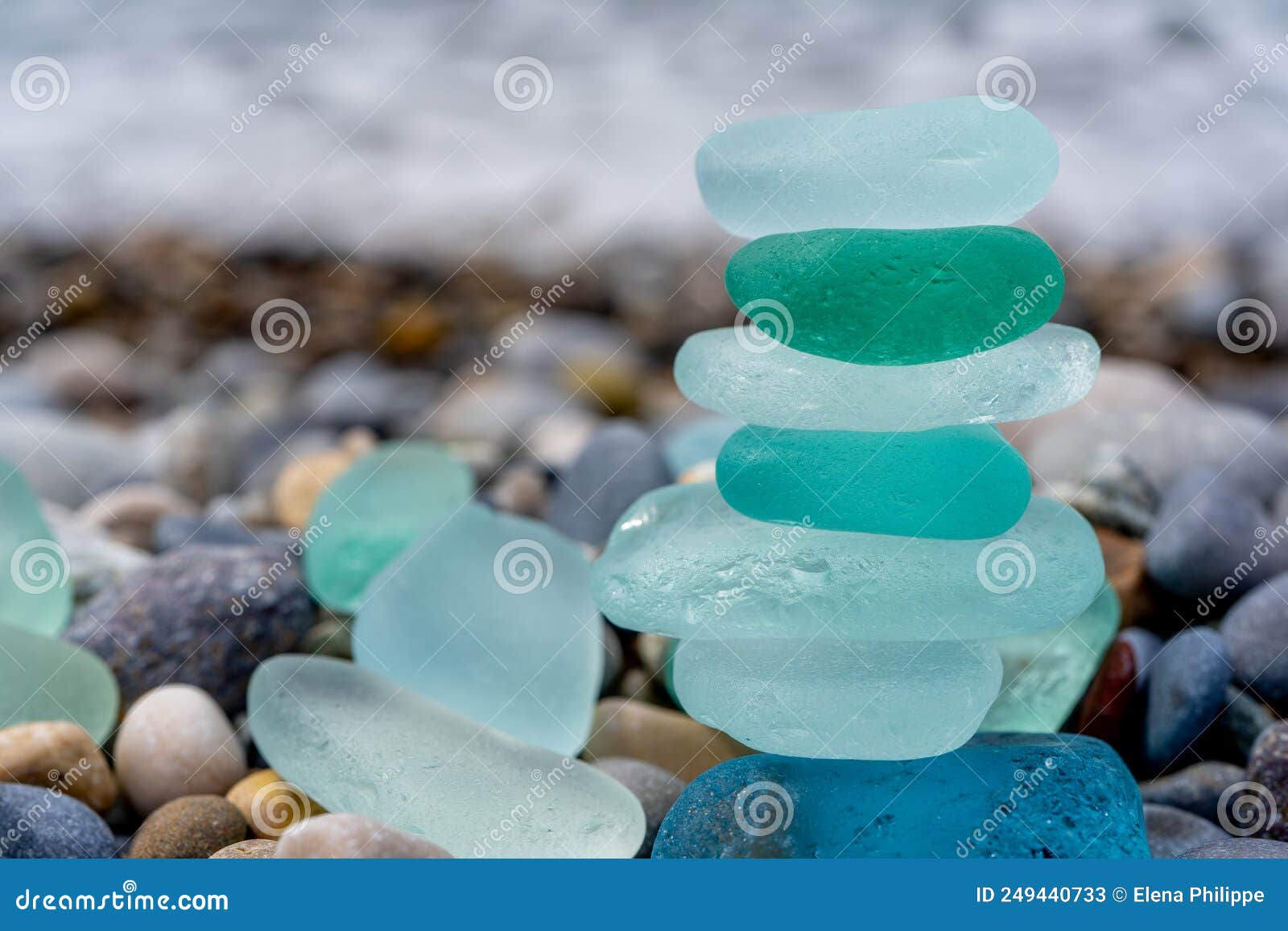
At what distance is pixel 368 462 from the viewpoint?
2354mm

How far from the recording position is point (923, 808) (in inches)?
50.6

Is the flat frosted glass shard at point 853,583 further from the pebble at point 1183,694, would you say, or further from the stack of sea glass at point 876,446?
the pebble at point 1183,694

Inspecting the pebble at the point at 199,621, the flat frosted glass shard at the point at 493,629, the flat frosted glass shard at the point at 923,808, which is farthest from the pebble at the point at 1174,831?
the pebble at the point at 199,621

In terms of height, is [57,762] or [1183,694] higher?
[1183,694]

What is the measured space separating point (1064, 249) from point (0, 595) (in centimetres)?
484

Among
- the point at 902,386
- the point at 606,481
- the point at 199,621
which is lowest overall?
the point at 199,621

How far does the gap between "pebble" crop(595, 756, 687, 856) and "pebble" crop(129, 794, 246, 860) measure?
54 cm

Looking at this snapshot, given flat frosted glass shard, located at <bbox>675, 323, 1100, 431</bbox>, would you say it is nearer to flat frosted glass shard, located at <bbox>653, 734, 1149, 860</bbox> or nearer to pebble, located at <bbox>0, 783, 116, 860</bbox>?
flat frosted glass shard, located at <bbox>653, 734, 1149, 860</bbox>

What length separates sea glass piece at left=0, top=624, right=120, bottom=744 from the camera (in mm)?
1727

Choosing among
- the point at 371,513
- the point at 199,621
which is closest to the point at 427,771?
the point at 199,621

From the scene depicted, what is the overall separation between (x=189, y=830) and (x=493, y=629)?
21.9 inches

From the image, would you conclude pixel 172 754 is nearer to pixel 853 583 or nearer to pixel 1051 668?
pixel 853 583

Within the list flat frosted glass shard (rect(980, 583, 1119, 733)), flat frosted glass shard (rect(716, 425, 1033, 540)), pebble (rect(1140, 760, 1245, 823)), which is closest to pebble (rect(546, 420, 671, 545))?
flat frosted glass shard (rect(980, 583, 1119, 733))

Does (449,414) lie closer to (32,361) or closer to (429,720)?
(32,361)
